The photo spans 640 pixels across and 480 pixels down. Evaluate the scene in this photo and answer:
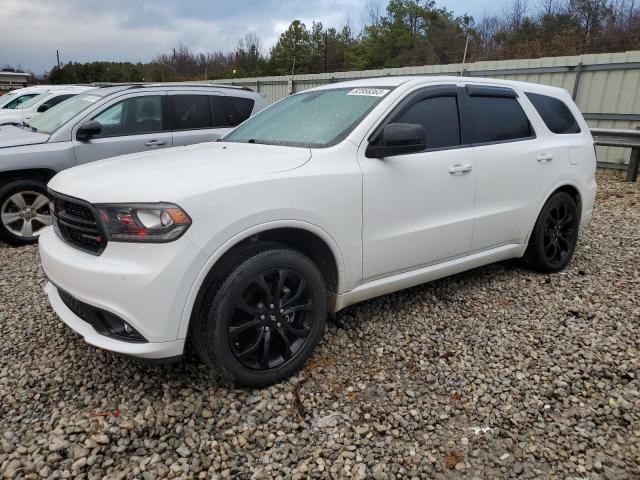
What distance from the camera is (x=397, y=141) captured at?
290 centimetres

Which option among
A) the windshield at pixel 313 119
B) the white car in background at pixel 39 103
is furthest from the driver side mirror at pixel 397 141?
the white car in background at pixel 39 103

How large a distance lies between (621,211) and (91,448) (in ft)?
24.0

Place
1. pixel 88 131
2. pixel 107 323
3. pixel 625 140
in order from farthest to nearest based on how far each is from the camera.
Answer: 1. pixel 625 140
2. pixel 88 131
3. pixel 107 323

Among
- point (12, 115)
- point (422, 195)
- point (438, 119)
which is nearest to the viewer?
point (422, 195)

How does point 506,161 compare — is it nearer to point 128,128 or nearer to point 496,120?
point 496,120

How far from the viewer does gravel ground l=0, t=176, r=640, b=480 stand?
2.20m

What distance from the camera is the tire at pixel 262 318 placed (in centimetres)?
244

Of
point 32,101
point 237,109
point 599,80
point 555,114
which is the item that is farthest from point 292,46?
point 555,114

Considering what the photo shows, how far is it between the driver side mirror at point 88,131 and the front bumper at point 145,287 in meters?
3.69

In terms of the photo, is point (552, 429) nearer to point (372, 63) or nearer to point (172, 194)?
point (172, 194)

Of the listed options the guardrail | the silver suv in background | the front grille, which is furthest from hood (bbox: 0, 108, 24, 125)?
the guardrail

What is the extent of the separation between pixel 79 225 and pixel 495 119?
10.2 ft

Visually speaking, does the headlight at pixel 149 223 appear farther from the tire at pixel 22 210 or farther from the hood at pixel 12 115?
the hood at pixel 12 115

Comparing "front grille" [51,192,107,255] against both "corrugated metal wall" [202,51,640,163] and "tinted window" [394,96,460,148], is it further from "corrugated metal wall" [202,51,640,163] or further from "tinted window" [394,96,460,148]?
"corrugated metal wall" [202,51,640,163]
